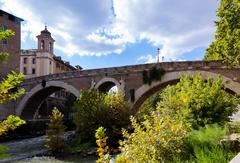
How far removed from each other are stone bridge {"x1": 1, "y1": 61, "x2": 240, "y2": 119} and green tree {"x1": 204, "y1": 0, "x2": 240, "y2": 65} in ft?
10.1

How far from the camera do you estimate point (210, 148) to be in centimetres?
714

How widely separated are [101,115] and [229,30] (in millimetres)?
9425

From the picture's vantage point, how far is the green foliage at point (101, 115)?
19.4 meters

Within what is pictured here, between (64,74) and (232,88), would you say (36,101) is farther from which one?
(232,88)

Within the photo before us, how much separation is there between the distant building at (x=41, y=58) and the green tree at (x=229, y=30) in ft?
155

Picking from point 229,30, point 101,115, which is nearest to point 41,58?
point 101,115

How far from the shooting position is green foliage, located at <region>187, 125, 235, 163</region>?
6.03 metres

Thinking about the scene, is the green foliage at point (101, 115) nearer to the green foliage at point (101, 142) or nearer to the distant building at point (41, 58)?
the green foliage at point (101, 142)

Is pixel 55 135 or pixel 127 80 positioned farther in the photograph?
pixel 127 80

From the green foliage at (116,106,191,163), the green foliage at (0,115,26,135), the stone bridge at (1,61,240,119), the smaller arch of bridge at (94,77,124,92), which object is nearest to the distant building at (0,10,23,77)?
the stone bridge at (1,61,240,119)

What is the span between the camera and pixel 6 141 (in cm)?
2900

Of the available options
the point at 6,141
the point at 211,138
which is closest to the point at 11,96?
the point at 211,138

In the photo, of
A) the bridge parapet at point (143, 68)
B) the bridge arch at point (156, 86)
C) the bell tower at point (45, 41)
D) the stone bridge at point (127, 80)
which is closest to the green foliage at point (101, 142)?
the stone bridge at point (127, 80)

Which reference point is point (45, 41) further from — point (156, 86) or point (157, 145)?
point (157, 145)
